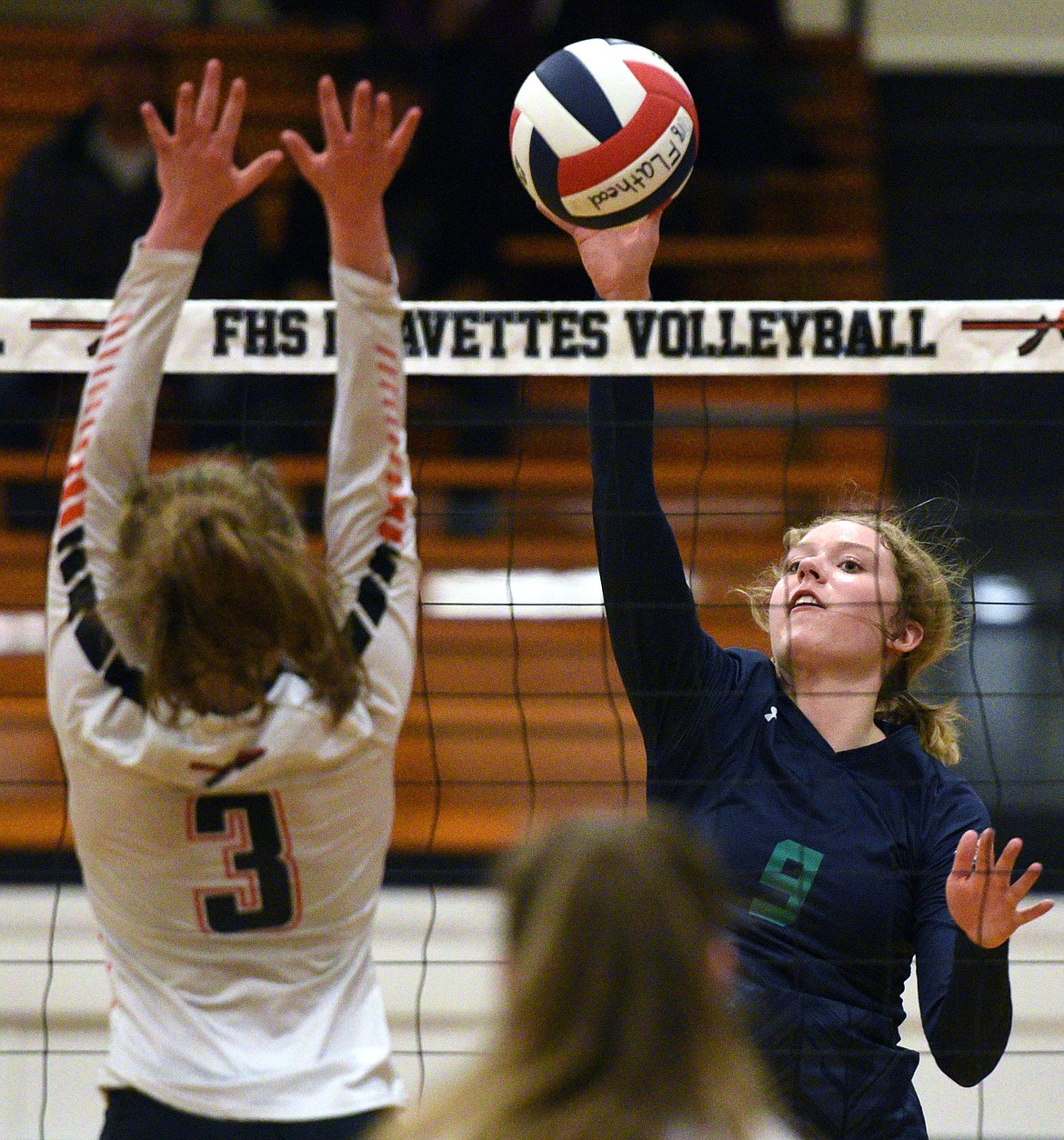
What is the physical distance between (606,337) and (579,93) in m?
0.60

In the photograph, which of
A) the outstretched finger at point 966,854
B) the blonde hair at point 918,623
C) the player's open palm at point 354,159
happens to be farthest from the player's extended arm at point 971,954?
the player's open palm at point 354,159

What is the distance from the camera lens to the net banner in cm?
301

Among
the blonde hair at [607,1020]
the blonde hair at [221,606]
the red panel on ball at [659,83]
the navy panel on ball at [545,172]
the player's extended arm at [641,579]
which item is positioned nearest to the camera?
the blonde hair at [607,1020]

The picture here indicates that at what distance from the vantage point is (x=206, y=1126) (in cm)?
194

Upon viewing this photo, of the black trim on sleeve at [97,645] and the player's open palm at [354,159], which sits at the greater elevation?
the player's open palm at [354,159]

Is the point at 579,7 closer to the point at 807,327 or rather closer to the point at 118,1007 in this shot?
the point at 807,327

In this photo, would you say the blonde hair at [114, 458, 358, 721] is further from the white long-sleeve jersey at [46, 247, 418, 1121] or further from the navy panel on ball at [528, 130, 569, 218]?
the navy panel on ball at [528, 130, 569, 218]

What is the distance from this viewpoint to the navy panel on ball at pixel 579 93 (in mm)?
3256

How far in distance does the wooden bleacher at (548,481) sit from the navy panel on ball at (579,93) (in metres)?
1.83

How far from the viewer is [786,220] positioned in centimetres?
833

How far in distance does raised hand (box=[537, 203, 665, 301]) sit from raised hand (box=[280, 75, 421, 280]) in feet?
3.25

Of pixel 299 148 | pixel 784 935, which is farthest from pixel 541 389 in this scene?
pixel 299 148

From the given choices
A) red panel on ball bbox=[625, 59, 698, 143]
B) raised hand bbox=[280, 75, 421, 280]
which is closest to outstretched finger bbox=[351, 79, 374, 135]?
raised hand bbox=[280, 75, 421, 280]

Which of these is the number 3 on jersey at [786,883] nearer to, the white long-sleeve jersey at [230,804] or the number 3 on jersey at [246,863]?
the white long-sleeve jersey at [230,804]
